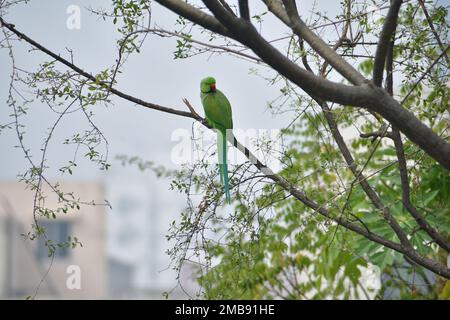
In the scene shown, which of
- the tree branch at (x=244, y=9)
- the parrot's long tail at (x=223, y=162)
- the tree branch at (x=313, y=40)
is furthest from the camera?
the parrot's long tail at (x=223, y=162)

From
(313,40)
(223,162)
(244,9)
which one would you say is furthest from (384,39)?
(223,162)

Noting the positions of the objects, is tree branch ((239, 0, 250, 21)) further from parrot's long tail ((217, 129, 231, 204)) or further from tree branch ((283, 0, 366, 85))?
parrot's long tail ((217, 129, 231, 204))

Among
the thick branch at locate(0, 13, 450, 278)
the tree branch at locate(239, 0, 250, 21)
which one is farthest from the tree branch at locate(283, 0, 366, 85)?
the thick branch at locate(0, 13, 450, 278)

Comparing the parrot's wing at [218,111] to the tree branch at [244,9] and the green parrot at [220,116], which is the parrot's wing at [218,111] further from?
the tree branch at [244,9]

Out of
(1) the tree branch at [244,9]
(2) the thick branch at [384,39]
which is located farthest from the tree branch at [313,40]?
(1) the tree branch at [244,9]

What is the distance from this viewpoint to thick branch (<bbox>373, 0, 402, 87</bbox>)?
1488mm

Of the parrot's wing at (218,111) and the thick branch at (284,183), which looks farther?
the parrot's wing at (218,111)

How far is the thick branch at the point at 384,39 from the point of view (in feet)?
4.88

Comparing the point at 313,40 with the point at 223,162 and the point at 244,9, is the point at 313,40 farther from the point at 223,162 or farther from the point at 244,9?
the point at 223,162

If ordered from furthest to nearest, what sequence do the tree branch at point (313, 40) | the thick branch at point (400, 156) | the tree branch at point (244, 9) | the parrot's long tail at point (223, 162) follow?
the parrot's long tail at point (223, 162) → the thick branch at point (400, 156) → the tree branch at point (313, 40) → the tree branch at point (244, 9)

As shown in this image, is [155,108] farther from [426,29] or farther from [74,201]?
[426,29]

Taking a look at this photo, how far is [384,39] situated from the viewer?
1505mm

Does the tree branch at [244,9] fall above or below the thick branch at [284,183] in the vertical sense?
above

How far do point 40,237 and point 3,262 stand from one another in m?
1.32
